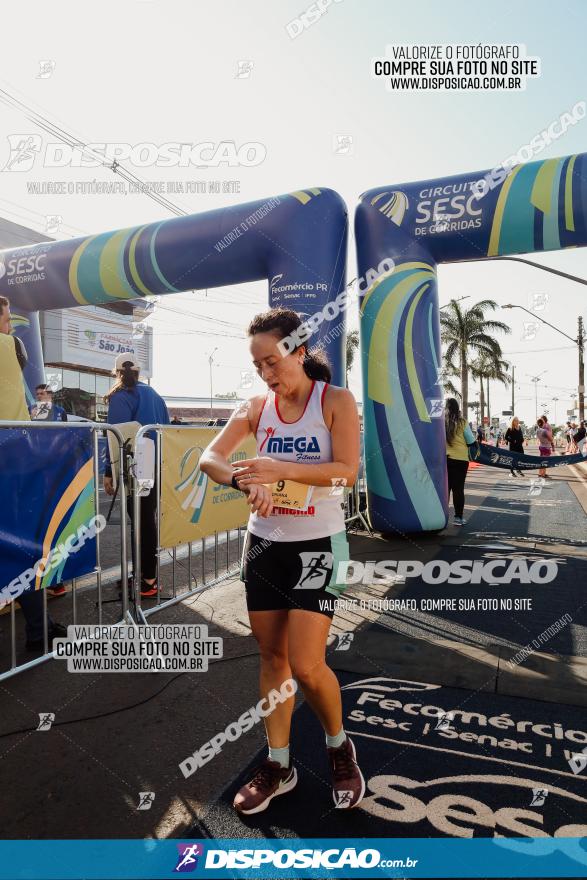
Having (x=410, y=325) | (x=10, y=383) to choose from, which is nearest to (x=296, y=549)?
(x=10, y=383)

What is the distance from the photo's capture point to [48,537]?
11.7ft

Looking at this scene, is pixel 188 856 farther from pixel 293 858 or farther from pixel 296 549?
pixel 296 549

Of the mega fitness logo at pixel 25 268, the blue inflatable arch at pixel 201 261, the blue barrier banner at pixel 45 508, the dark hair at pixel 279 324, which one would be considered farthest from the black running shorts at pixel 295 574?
the mega fitness logo at pixel 25 268

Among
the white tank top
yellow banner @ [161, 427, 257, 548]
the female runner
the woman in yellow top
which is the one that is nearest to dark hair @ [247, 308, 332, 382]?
the female runner

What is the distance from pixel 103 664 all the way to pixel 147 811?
157 centimetres

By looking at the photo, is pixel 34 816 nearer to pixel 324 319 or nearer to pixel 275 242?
pixel 324 319

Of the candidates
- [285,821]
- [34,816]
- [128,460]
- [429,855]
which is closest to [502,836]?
[429,855]

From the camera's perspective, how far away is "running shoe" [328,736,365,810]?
7.39 ft

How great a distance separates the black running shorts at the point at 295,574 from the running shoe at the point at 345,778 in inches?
23.9

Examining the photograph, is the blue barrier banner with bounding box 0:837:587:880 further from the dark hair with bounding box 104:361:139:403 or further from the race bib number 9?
the dark hair with bounding box 104:361:139:403

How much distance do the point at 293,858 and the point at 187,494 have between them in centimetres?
321

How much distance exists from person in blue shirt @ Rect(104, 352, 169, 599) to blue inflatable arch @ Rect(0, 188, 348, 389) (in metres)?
2.27

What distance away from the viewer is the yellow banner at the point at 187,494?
4660 mm

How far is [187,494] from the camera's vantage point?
4930mm
